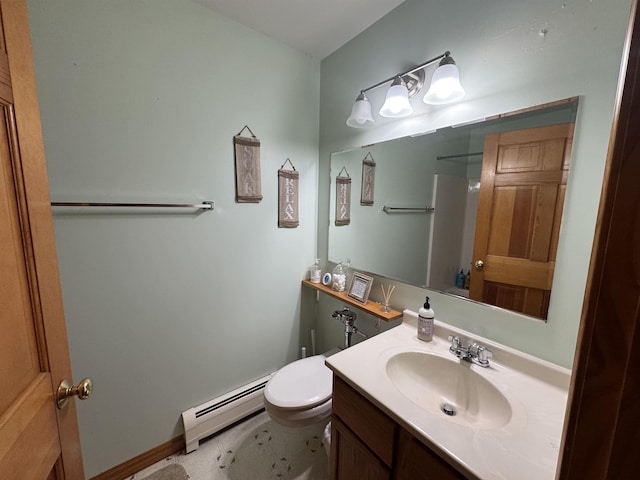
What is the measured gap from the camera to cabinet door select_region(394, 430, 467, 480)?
0.67 metres

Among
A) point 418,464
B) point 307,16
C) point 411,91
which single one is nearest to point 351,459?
point 418,464

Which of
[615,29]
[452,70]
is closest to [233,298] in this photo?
[452,70]

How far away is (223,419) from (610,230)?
1.95 meters

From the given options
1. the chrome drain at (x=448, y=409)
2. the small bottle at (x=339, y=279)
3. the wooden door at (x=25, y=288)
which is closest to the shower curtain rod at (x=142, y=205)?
the wooden door at (x=25, y=288)

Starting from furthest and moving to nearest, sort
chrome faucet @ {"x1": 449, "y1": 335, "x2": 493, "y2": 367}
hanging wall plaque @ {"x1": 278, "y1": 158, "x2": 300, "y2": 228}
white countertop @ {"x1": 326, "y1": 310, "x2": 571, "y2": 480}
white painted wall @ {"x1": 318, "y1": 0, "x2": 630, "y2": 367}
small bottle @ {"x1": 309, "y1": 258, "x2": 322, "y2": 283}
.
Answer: small bottle @ {"x1": 309, "y1": 258, "x2": 322, "y2": 283} → hanging wall plaque @ {"x1": 278, "y1": 158, "x2": 300, "y2": 228} → chrome faucet @ {"x1": 449, "y1": 335, "x2": 493, "y2": 367} → white painted wall @ {"x1": 318, "y1": 0, "x2": 630, "y2": 367} → white countertop @ {"x1": 326, "y1": 310, "x2": 571, "y2": 480}

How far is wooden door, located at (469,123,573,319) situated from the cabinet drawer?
25.2 inches

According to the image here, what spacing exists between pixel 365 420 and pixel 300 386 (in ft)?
1.92

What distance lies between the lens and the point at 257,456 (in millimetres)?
1491

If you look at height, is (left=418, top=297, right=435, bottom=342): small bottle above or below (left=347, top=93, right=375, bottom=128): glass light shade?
below

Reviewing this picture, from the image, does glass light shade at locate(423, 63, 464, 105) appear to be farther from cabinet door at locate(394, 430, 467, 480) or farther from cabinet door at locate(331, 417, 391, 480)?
cabinet door at locate(331, 417, 391, 480)

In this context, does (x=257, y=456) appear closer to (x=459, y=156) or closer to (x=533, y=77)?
(x=459, y=156)

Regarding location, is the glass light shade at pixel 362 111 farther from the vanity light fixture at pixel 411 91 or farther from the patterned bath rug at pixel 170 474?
the patterned bath rug at pixel 170 474

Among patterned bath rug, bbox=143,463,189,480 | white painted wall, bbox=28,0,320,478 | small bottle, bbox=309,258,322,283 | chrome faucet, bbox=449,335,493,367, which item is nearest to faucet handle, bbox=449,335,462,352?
chrome faucet, bbox=449,335,493,367

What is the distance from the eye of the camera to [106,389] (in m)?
1.27
